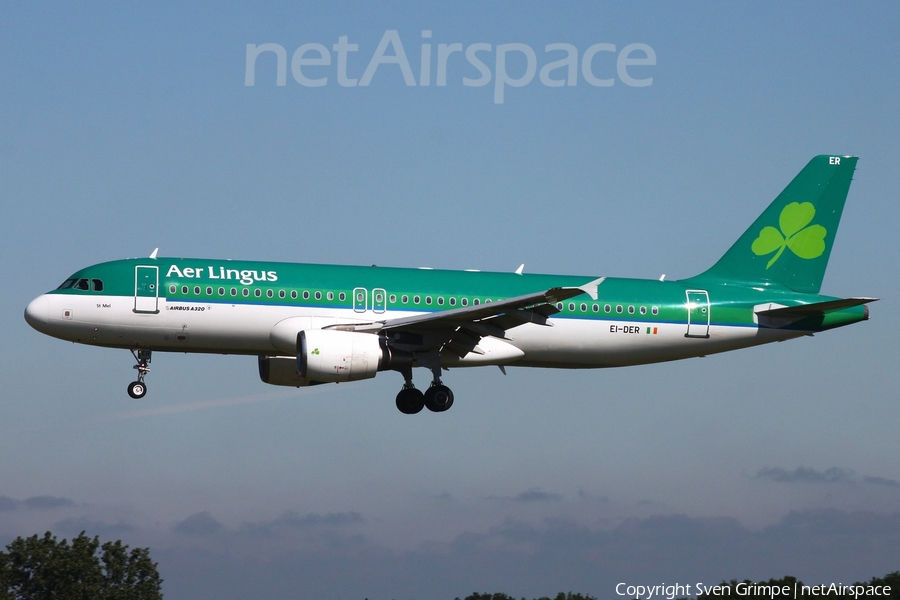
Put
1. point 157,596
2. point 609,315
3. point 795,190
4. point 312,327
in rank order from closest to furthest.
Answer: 1. point 312,327
2. point 609,315
3. point 795,190
4. point 157,596

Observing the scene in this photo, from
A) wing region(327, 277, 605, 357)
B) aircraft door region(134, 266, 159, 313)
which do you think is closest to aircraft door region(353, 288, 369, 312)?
wing region(327, 277, 605, 357)

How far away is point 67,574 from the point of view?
59812mm

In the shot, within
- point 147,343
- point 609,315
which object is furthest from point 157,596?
point 609,315

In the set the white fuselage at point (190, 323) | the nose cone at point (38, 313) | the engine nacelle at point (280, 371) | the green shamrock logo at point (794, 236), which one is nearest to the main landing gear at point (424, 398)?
the white fuselage at point (190, 323)

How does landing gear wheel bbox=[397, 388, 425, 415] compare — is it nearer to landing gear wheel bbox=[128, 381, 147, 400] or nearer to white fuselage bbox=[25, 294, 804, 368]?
white fuselage bbox=[25, 294, 804, 368]

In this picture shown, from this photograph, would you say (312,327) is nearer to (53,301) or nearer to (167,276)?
(167,276)

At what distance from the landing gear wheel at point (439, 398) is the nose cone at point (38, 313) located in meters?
11.6

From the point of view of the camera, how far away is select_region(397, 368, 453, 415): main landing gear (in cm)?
3934

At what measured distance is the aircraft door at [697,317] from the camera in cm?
4112

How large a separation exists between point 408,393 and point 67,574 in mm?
28027

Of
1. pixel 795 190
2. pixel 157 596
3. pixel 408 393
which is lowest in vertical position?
pixel 157 596

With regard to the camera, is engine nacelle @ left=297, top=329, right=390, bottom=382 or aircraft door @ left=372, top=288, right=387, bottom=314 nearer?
engine nacelle @ left=297, top=329, right=390, bottom=382

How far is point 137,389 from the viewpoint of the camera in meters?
38.4

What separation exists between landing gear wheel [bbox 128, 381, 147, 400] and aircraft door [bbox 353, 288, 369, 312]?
688 centimetres
